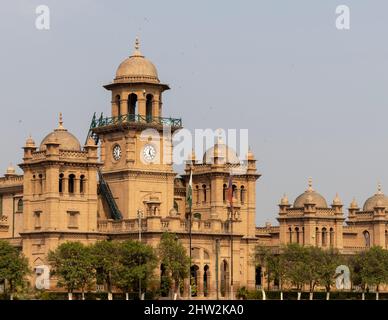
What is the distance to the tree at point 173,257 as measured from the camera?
122m

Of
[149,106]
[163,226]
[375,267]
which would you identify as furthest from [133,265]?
[375,267]

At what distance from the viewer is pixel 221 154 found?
140 m

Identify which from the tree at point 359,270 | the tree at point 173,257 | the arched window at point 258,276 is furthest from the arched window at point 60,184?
the tree at point 359,270

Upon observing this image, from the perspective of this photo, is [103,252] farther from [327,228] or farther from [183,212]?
[327,228]

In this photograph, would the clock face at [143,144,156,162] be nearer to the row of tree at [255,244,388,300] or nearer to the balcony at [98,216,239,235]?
the balcony at [98,216,239,235]

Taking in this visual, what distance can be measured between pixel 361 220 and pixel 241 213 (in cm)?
2843

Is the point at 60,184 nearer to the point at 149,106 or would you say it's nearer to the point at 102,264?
the point at 102,264

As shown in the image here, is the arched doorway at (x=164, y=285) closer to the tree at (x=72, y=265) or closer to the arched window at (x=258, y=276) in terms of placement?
the tree at (x=72, y=265)

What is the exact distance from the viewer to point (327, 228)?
15700 centimetres

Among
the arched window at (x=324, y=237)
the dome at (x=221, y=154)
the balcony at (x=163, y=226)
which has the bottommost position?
the balcony at (x=163, y=226)

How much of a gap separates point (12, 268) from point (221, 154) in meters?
29.7

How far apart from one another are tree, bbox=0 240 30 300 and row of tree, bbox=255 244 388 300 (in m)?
28.3

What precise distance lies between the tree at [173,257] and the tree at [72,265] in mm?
7181
